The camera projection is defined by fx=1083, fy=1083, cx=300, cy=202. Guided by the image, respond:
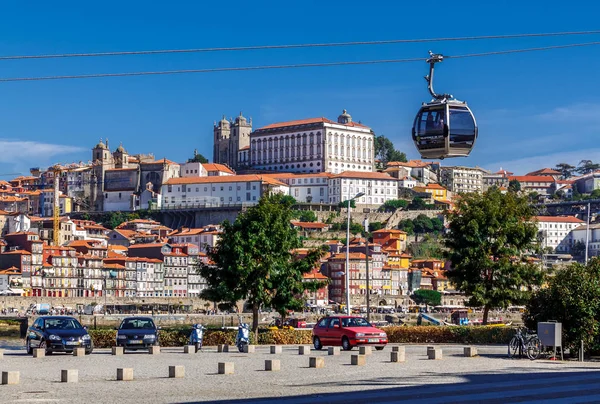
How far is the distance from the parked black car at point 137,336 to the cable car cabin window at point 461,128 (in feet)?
43.2

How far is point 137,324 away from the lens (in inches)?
1238

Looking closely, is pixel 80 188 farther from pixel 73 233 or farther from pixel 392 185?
pixel 392 185

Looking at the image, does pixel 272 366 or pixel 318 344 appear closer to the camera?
pixel 272 366

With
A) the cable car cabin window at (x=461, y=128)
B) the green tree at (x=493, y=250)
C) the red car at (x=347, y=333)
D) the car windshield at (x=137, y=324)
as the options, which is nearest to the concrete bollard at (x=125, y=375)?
the cable car cabin window at (x=461, y=128)

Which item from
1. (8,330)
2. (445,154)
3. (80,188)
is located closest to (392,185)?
(80,188)

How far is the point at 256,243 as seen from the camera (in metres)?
37.7

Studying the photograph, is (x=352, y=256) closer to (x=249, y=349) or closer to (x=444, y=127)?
(x=249, y=349)

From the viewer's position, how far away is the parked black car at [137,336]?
30422 mm

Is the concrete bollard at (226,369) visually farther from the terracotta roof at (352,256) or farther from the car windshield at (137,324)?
the terracotta roof at (352,256)

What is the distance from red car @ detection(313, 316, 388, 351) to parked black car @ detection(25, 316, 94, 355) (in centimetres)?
654

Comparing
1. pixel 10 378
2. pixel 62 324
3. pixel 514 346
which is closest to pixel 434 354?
pixel 514 346

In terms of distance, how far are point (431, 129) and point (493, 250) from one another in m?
20.4

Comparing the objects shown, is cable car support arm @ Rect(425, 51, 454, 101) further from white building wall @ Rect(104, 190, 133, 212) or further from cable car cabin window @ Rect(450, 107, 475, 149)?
white building wall @ Rect(104, 190, 133, 212)

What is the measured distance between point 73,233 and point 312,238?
33.5 metres
